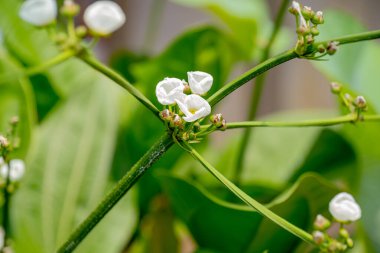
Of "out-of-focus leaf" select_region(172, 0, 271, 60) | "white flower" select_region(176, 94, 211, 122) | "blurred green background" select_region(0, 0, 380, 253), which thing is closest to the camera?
"white flower" select_region(176, 94, 211, 122)

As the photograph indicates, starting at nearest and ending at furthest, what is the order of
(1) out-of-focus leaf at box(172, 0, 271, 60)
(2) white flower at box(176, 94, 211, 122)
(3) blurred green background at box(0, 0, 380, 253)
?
(2) white flower at box(176, 94, 211, 122), (3) blurred green background at box(0, 0, 380, 253), (1) out-of-focus leaf at box(172, 0, 271, 60)

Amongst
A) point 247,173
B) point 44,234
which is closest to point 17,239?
point 44,234

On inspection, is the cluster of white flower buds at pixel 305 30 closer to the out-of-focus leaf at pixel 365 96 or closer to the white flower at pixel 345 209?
the white flower at pixel 345 209

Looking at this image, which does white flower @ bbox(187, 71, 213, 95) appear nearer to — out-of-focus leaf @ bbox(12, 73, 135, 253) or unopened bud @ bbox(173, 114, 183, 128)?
unopened bud @ bbox(173, 114, 183, 128)

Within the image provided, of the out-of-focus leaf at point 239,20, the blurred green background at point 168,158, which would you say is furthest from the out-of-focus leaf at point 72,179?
the out-of-focus leaf at point 239,20

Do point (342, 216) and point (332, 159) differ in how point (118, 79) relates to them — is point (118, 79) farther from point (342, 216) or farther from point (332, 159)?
point (332, 159)

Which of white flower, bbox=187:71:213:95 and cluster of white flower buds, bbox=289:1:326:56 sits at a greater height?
cluster of white flower buds, bbox=289:1:326:56

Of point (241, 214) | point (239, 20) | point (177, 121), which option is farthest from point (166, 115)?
point (239, 20)

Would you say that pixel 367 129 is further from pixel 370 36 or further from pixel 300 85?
pixel 300 85

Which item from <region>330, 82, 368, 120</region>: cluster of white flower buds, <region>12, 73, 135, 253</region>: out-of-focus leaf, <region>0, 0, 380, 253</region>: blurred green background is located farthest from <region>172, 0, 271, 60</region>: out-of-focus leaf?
<region>330, 82, 368, 120</region>: cluster of white flower buds
